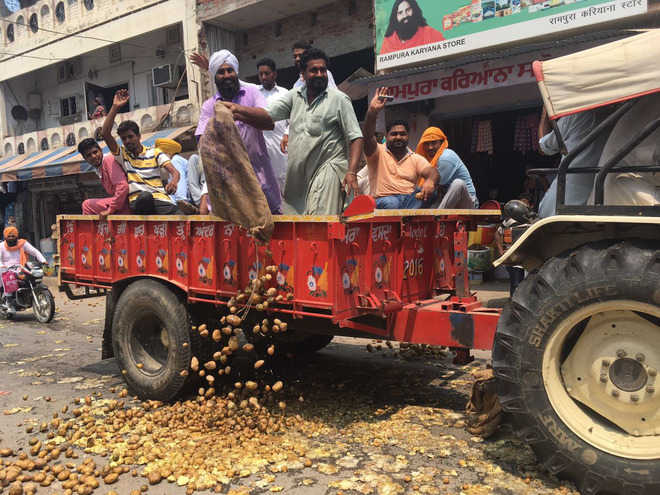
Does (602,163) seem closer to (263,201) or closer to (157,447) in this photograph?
(263,201)

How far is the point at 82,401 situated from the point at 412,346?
119 inches

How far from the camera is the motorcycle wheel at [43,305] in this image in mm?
8469

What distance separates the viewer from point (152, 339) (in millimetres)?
4371

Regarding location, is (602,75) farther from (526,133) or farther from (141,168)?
(526,133)

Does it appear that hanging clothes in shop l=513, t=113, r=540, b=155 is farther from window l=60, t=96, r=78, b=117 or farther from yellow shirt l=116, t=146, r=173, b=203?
window l=60, t=96, r=78, b=117


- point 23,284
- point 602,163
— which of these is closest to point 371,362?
point 602,163

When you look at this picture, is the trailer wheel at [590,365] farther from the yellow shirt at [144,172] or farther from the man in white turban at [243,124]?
the yellow shirt at [144,172]

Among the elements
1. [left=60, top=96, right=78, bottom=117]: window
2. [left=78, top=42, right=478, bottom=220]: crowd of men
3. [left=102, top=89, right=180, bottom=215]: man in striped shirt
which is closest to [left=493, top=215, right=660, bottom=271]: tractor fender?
[left=78, top=42, right=478, bottom=220]: crowd of men

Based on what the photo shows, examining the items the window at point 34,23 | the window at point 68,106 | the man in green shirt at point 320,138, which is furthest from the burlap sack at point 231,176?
the window at point 34,23

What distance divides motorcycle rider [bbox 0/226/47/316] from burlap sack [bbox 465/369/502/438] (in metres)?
8.09

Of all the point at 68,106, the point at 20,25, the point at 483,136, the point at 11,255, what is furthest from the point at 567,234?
the point at 20,25

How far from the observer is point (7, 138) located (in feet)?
65.0

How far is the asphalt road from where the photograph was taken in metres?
2.83

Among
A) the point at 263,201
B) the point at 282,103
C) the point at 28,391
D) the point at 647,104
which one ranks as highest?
the point at 282,103
